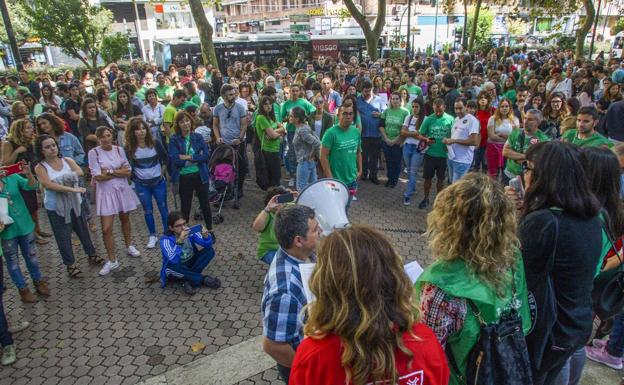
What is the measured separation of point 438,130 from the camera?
657cm

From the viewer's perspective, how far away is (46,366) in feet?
12.7

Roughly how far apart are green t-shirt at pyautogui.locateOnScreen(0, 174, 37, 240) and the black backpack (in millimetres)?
4450

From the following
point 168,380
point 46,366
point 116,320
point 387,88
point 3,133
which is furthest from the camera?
point 387,88

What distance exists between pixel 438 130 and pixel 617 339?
12.4ft

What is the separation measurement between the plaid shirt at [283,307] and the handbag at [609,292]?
6.85 feet

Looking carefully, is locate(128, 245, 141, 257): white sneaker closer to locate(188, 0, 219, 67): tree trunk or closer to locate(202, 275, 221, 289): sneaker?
locate(202, 275, 221, 289): sneaker

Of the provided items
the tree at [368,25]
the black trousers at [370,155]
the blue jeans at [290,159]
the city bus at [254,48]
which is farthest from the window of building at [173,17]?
the black trousers at [370,155]

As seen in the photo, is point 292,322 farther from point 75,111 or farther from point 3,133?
point 3,133

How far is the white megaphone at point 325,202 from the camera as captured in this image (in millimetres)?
3168

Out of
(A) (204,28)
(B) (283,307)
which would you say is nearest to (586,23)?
(A) (204,28)

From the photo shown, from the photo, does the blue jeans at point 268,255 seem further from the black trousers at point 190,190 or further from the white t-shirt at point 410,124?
the white t-shirt at point 410,124

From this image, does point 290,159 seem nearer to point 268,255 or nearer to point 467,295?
point 268,255

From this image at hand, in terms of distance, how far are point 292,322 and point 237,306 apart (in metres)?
2.61

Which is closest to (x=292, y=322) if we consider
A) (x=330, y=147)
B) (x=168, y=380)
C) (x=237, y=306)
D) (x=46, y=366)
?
(x=168, y=380)
